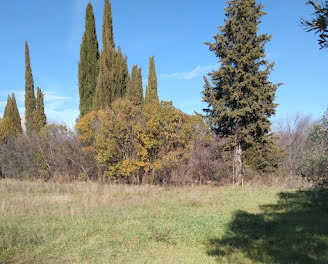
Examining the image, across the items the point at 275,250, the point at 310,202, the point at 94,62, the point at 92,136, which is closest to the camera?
the point at 275,250

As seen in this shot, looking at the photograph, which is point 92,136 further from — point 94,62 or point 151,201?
point 94,62

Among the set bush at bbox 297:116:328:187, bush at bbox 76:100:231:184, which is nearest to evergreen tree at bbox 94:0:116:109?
bush at bbox 76:100:231:184

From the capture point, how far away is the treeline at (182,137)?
49.1 ft

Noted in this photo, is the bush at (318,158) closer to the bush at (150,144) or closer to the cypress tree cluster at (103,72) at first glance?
the bush at (150,144)

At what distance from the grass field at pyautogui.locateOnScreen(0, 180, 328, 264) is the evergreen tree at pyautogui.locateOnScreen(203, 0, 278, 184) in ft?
23.5

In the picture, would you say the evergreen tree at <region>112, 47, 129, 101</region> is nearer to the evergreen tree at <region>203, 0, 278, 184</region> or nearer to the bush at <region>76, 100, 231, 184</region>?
the bush at <region>76, 100, 231, 184</region>

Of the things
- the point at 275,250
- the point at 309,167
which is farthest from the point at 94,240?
the point at 309,167

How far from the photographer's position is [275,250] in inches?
207

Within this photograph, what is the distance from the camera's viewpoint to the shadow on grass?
195 inches

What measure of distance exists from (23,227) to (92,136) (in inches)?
407

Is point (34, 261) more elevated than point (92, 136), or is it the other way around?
point (92, 136)

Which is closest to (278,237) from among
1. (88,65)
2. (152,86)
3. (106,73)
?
(106,73)

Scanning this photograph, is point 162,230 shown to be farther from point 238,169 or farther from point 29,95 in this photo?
point 29,95

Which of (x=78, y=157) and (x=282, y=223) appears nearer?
(x=282, y=223)
